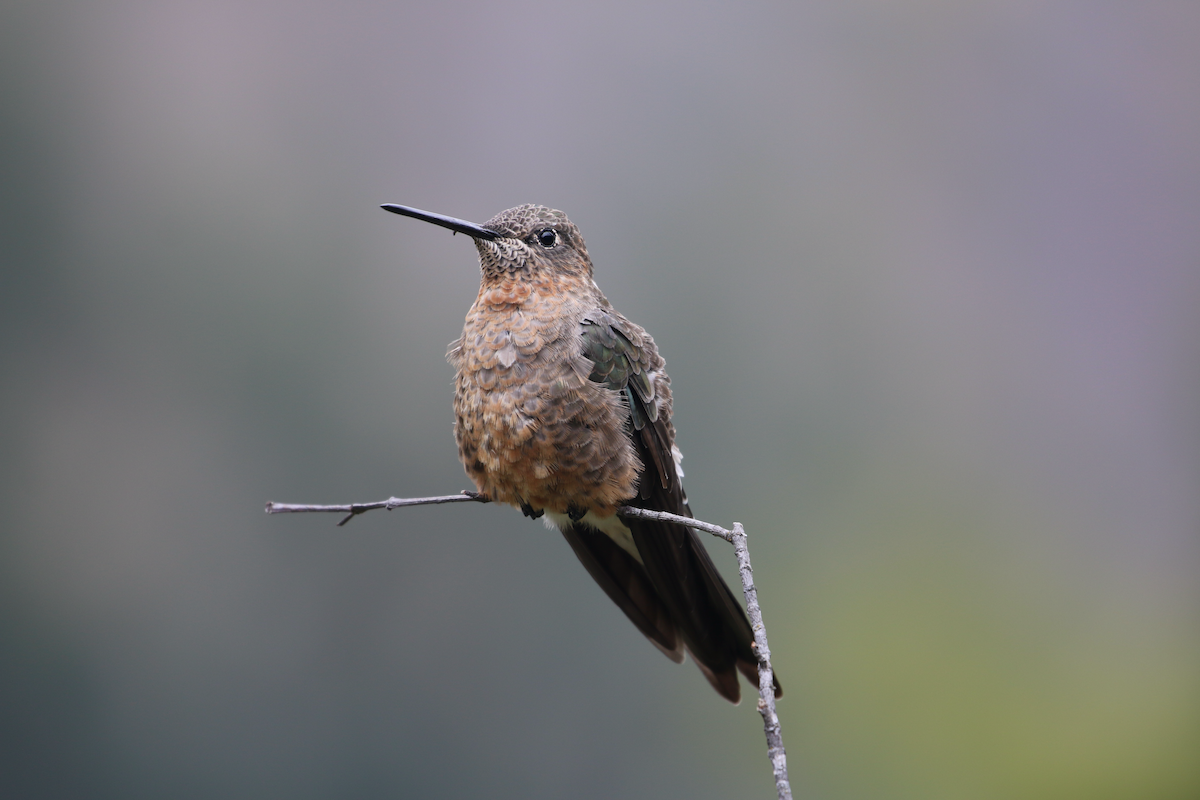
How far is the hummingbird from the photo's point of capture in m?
1.76

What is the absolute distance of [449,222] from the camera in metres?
1.84

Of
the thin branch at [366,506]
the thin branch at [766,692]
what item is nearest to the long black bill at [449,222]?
the thin branch at [366,506]

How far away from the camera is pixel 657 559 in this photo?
A: 199cm

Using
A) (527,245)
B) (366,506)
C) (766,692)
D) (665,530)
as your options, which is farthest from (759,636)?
(527,245)

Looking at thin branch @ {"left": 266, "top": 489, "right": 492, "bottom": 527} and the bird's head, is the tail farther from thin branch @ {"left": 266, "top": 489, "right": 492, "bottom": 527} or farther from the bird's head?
the bird's head

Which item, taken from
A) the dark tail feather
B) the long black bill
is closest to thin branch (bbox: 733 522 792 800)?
the dark tail feather

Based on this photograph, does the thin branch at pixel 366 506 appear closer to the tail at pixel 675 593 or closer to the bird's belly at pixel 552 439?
the bird's belly at pixel 552 439

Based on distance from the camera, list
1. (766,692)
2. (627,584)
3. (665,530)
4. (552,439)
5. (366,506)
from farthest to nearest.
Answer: (627,584)
(665,530)
(552,439)
(366,506)
(766,692)

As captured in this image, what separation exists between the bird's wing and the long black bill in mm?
327

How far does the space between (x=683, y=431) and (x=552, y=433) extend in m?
1.91

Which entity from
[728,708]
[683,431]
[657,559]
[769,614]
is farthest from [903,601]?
[657,559]

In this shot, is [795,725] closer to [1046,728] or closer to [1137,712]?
[1046,728]

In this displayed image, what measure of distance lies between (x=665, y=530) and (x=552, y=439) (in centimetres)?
Result: 40

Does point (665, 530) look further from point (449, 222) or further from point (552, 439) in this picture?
point (449, 222)
